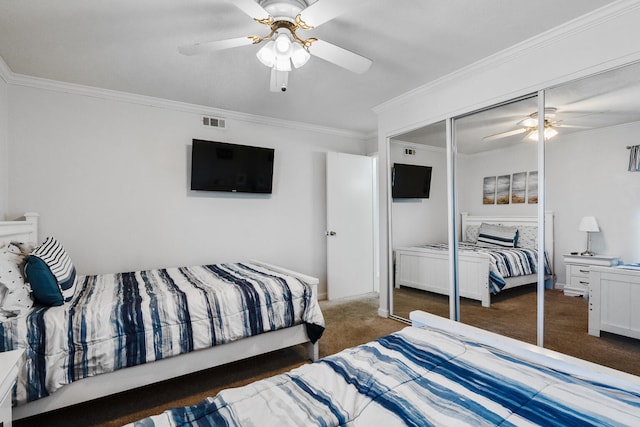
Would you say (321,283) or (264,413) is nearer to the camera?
(264,413)

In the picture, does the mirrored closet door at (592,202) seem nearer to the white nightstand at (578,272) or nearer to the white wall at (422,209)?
the white nightstand at (578,272)

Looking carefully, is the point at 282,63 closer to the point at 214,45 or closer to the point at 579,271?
the point at 214,45

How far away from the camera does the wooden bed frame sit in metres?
1.74

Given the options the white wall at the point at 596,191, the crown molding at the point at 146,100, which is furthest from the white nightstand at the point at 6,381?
the white wall at the point at 596,191

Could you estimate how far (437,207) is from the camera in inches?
122

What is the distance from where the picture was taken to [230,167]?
370 centimetres

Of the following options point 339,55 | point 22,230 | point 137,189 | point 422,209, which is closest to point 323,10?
point 339,55

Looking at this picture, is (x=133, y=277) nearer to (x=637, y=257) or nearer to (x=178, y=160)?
(x=178, y=160)

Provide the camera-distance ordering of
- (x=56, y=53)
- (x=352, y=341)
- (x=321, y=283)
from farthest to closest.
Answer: (x=321, y=283)
(x=352, y=341)
(x=56, y=53)

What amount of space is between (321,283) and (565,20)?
12.0 ft

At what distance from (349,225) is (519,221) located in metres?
2.27

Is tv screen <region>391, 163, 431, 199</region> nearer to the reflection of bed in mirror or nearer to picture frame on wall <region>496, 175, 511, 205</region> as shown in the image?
the reflection of bed in mirror

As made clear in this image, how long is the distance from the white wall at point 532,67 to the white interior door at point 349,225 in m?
1.10

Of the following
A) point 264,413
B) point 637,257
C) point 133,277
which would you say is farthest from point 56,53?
point 637,257
